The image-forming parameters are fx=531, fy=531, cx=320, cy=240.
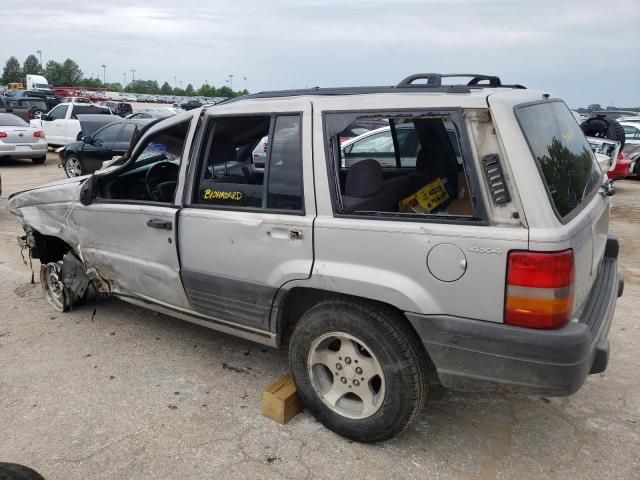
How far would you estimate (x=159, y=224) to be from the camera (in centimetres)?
340

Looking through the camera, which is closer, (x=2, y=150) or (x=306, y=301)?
(x=306, y=301)

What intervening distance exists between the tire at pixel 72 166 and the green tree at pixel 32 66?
112 m

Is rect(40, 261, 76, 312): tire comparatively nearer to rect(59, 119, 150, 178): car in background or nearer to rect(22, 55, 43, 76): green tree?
rect(59, 119, 150, 178): car in background

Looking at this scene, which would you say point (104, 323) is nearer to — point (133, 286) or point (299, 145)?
point (133, 286)

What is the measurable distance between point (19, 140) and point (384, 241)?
572 inches

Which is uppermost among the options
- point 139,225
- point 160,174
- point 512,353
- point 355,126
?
point 355,126

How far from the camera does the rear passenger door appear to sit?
2.84 metres

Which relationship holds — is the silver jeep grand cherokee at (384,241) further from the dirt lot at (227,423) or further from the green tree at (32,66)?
the green tree at (32,66)

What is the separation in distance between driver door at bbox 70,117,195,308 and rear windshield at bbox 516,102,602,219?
201 centimetres

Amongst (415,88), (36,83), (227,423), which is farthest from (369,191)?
(36,83)

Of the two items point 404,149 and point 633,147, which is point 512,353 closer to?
point 404,149

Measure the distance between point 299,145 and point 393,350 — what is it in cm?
118

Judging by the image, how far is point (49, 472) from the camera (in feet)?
8.63

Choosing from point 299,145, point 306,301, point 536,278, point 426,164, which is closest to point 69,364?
point 306,301
